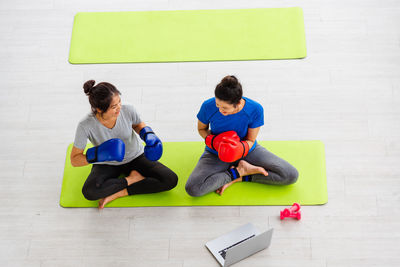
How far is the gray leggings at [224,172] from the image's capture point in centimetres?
272

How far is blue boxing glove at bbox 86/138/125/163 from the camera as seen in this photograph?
2.41 m

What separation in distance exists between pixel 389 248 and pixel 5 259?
219 centimetres

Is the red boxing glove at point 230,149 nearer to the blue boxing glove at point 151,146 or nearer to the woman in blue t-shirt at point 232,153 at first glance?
the woman in blue t-shirt at point 232,153

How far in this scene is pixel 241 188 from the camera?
9.25 feet

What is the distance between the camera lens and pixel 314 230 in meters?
2.65

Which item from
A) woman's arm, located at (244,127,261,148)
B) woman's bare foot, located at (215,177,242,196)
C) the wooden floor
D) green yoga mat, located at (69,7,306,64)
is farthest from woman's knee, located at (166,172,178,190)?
green yoga mat, located at (69,7,306,64)

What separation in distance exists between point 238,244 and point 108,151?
851mm

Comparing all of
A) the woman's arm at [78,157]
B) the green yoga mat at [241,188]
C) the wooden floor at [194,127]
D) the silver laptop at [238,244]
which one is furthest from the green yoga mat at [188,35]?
the silver laptop at [238,244]

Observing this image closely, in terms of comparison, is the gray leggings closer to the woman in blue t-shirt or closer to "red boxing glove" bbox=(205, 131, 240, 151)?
the woman in blue t-shirt

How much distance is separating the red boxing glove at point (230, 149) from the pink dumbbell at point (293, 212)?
0.44m

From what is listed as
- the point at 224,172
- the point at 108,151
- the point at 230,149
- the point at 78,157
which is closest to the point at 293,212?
the point at 224,172

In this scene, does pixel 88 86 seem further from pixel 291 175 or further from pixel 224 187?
pixel 291 175

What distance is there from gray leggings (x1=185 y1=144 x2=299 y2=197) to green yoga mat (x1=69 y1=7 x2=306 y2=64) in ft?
3.10

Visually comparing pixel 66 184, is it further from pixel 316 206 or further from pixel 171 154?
pixel 316 206
